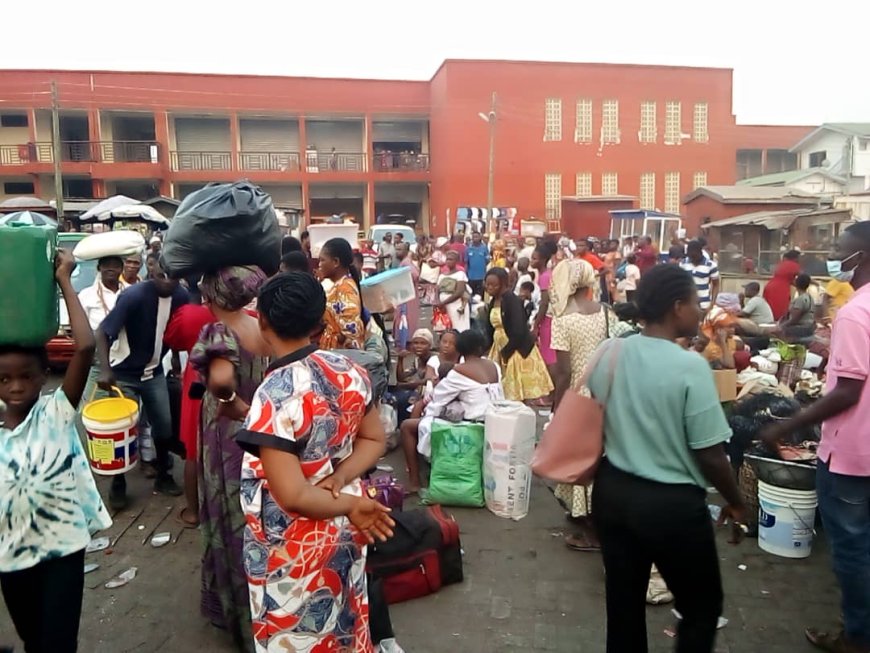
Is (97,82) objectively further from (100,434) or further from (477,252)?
(100,434)

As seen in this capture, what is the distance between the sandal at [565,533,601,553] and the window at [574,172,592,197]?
28.5m

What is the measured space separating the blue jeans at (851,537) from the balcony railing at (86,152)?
30.5 meters

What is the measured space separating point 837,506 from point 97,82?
106 ft

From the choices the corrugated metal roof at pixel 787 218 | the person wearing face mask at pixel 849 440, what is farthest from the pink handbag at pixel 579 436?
the corrugated metal roof at pixel 787 218

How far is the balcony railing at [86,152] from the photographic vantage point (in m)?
29.0

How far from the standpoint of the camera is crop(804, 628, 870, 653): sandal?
10.0 feet

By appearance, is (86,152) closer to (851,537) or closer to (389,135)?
(389,135)

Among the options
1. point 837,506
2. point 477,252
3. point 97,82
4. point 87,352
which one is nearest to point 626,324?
point 837,506

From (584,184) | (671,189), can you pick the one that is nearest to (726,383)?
(584,184)

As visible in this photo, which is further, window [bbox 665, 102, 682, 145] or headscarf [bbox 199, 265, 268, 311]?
window [bbox 665, 102, 682, 145]

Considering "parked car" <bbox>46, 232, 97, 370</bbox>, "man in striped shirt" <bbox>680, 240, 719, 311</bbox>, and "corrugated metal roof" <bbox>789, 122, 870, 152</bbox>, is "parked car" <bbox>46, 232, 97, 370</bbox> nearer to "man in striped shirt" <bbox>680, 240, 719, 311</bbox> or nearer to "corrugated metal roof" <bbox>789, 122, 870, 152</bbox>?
"man in striped shirt" <bbox>680, 240, 719, 311</bbox>

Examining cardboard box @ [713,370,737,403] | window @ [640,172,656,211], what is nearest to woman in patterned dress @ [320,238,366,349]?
cardboard box @ [713,370,737,403]

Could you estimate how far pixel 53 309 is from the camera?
92.2 inches

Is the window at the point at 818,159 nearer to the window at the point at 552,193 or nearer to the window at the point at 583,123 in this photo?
the window at the point at 583,123
